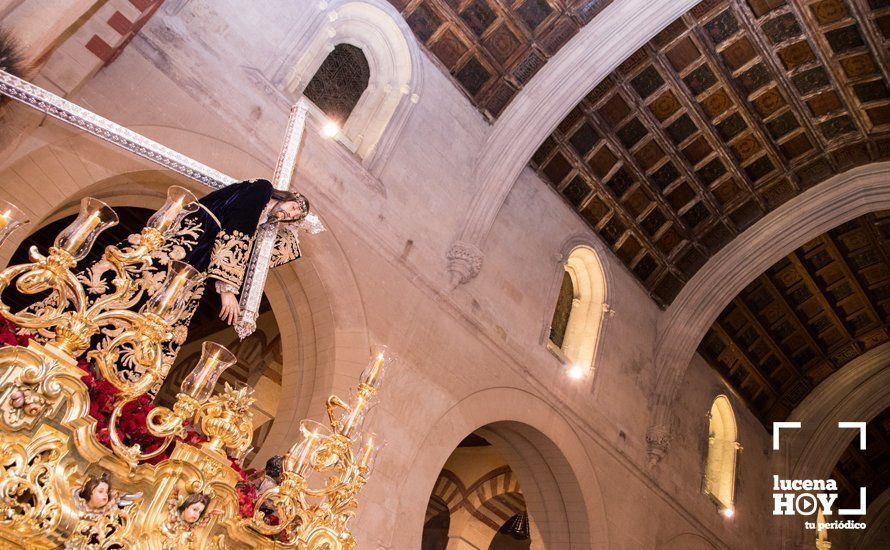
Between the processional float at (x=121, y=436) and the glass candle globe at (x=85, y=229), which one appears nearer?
the processional float at (x=121, y=436)

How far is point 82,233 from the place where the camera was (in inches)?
129

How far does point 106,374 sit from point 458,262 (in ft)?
17.7

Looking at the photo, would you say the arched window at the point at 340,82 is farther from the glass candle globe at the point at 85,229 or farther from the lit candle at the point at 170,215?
the glass candle globe at the point at 85,229

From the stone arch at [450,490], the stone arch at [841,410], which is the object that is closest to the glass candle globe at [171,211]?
the stone arch at [450,490]

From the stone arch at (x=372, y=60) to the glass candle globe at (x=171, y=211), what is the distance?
3.81 meters

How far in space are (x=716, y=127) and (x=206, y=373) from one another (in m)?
9.26

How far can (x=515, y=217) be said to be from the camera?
977cm

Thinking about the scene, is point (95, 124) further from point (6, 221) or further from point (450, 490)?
point (450, 490)

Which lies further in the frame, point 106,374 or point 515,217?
point 515,217

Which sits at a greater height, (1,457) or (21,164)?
(21,164)

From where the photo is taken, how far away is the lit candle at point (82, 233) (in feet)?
10.6

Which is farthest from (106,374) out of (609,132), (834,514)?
(834,514)

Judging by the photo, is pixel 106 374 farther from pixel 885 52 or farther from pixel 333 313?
pixel 885 52

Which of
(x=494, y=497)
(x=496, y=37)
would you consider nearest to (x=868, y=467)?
(x=494, y=497)
